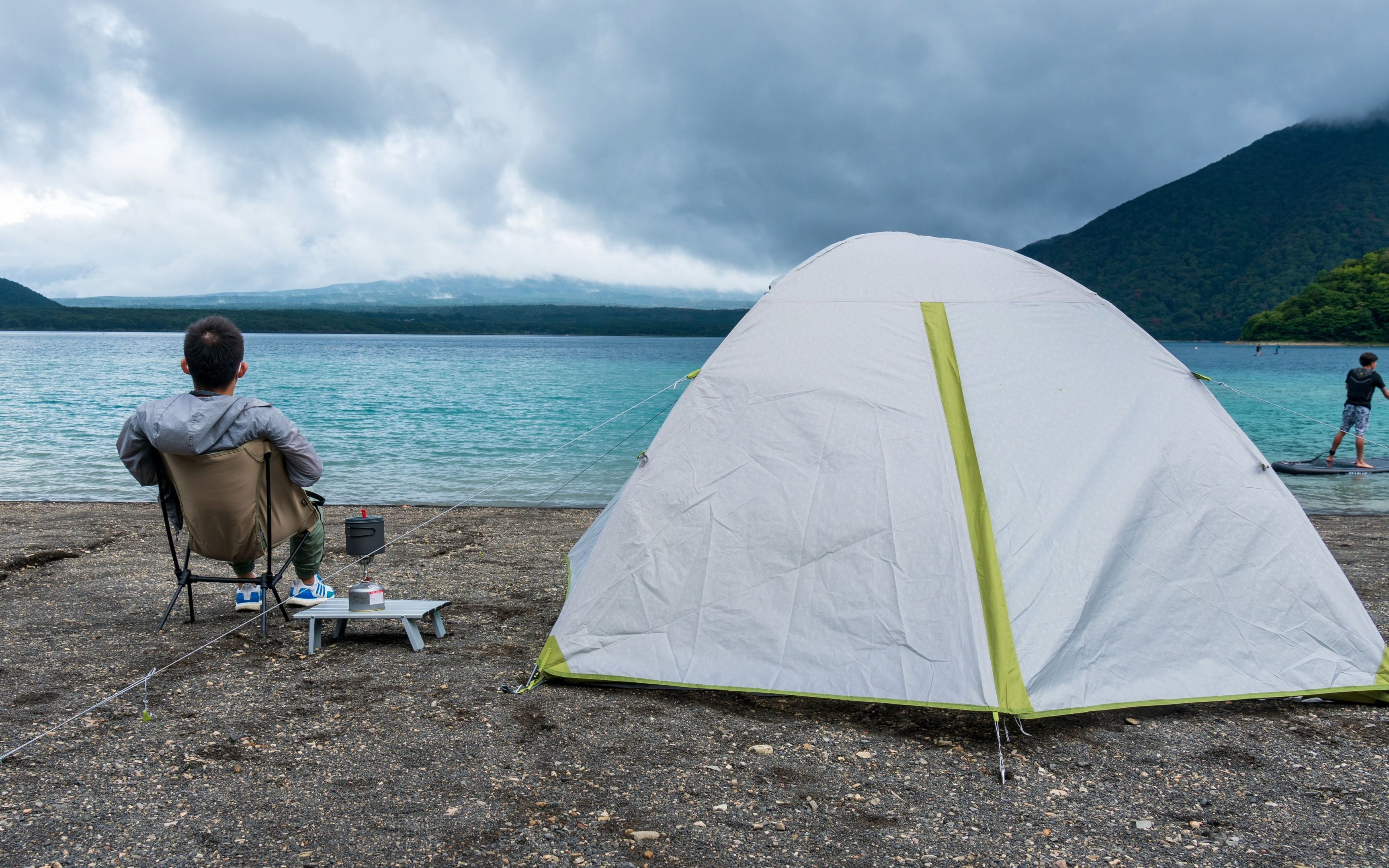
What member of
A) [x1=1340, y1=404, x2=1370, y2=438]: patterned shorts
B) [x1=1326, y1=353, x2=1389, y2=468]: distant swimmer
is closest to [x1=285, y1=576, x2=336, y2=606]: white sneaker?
[x1=1326, y1=353, x2=1389, y2=468]: distant swimmer

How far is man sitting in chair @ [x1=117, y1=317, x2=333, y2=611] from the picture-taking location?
532cm

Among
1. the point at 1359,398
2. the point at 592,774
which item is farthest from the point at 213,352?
the point at 1359,398

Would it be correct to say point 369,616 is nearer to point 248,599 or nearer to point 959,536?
point 248,599

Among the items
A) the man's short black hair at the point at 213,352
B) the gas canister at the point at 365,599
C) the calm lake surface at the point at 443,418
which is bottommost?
the calm lake surface at the point at 443,418

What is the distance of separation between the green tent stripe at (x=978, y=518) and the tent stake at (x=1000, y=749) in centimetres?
7

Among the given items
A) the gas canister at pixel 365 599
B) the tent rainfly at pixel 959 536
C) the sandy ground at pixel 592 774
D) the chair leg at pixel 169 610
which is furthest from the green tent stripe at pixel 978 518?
the chair leg at pixel 169 610

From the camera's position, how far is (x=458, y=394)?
48.7 meters

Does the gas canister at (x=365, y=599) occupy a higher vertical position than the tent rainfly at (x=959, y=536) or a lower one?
lower

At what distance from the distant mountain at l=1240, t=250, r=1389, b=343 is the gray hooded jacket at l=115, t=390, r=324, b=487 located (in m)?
124

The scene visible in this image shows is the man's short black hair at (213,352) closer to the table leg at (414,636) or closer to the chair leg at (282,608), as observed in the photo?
the chair leg at (282,608)

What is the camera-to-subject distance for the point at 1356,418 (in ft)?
57.3

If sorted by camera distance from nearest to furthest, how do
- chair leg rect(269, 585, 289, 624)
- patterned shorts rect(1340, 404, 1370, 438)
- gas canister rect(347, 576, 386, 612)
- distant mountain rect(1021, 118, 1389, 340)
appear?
gas canister rect(347, 576, 386, 612) < chair leg rect(269, 585, 289, 624) < patterned shorts rect(1340, 404, 1370, 438) < distant mountain rect(1021, 118, 1389, 340)

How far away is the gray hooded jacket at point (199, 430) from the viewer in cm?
531

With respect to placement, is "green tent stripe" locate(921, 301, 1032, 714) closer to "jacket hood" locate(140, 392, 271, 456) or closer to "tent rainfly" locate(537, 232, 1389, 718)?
"tent rainfly" locate(537, 232, 1389, 718)
